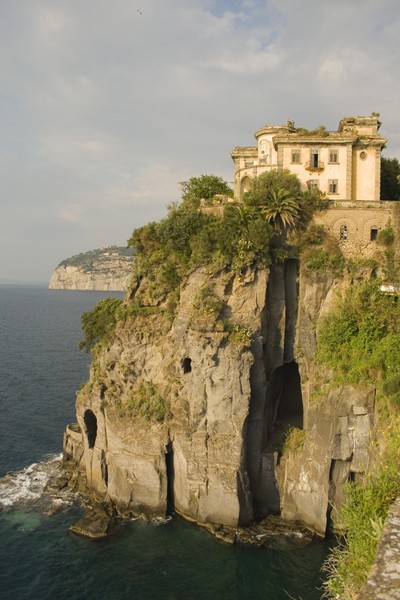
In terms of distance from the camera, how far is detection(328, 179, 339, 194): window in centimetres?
3281

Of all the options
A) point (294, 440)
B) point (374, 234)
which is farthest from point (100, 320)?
point (374, 234)

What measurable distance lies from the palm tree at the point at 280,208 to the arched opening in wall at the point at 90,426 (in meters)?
17.1

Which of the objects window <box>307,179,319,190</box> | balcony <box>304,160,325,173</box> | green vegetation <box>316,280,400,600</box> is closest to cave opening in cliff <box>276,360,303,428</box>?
green vegetation <box>316,280,400,600</box>

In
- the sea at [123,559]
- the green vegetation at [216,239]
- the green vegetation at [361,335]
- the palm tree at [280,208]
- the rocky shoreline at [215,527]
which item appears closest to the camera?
the sea at [123,559]

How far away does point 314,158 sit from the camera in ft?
109

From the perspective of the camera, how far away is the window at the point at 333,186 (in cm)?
3281

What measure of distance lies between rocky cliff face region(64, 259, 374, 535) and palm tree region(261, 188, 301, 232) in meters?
2.56

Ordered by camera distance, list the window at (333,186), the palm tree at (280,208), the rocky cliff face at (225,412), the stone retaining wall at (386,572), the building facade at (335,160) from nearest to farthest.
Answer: the stone retaining wall at (386,572) → the rocky cliff face at (225,412) → the palm tree at (280,208) → the building facade at (335,160) → the window at (333,186)

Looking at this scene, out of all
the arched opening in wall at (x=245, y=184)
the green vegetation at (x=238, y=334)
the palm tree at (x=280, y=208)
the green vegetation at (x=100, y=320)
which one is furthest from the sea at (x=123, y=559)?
the arched opening in wall at (x=245, y=184)

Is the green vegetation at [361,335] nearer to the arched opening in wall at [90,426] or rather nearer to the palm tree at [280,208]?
the palm tree at [280,208]

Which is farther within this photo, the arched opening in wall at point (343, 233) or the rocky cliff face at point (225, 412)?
the arched opening in wall at point (343, 233)

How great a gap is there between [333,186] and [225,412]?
16.8 meters

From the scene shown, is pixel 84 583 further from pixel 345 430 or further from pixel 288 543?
pixel 345 430

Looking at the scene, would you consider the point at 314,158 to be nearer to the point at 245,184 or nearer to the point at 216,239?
the point at 245,184
